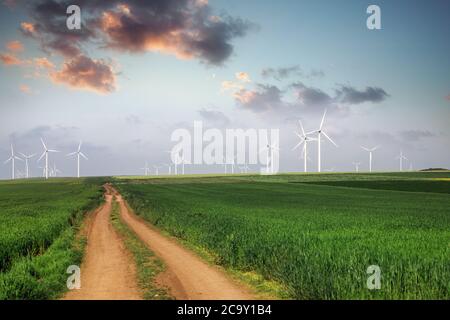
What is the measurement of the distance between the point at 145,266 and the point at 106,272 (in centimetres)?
184

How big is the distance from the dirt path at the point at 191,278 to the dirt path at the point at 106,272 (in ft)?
5.09

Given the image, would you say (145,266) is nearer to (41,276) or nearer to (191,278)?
(191,278)

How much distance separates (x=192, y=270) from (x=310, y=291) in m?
6.57

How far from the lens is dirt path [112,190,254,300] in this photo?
13953 millimetres

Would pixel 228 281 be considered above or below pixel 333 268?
below

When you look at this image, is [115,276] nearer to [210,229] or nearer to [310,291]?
[310,291]

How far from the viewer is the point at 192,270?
58.3 feet

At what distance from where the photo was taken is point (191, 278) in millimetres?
16312

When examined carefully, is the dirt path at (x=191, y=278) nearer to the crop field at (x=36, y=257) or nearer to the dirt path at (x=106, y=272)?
the dirt path at (x=106, y=272)

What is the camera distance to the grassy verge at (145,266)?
1402 centimetres

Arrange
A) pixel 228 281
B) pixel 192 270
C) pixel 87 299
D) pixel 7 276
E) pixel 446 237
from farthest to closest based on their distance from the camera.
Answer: pixel 446 237, pixel 192 270, pixel 228 281, pixel 7 276, pixel 87 299

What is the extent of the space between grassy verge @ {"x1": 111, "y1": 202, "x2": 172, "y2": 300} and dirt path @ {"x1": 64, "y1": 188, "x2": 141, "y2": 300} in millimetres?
311

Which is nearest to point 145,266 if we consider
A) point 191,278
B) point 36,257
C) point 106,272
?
point 106,272

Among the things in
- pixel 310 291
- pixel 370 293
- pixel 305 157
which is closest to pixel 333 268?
pixel 310 291
